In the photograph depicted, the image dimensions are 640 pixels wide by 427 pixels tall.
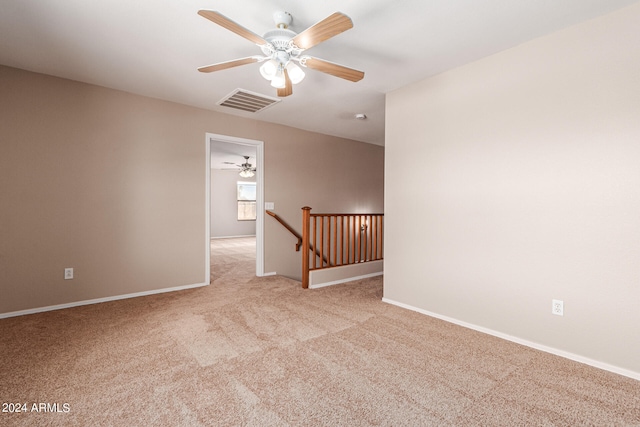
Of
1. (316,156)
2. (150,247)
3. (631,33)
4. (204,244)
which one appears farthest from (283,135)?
(631,33)

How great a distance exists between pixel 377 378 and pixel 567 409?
101 cm

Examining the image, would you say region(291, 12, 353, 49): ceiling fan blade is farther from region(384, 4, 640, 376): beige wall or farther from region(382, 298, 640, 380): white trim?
region(382, 298, 640, 380): white trim

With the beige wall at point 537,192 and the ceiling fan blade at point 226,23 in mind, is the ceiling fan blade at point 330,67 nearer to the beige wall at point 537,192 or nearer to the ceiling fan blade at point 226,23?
the ceiling fan blade at point 226,23

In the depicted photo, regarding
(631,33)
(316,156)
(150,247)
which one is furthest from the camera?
(316,156)

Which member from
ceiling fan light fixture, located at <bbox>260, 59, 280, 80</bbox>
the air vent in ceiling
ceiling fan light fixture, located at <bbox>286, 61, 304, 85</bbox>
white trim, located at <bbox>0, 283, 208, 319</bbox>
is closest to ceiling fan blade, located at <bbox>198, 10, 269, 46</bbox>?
ceiling fan light fixture, located at <bbox>260, 59, 280, 80</bbox>

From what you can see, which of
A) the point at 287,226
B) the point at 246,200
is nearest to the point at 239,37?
the point at 287,226

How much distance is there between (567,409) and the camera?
161 centimetres

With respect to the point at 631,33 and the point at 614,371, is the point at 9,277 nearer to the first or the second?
the point at 614,371

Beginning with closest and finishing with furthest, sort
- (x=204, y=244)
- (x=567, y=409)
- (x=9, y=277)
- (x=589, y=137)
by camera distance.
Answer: (x=567, y=409) → (x=589, y=137) → (x=9, y=277) → (x=204, y=244)

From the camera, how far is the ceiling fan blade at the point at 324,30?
1629 millimetres

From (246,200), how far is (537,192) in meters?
9.90

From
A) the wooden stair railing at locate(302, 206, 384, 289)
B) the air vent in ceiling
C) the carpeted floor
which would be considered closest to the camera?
the carpeted floor

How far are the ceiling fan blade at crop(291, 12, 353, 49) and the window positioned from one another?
30.9 feet

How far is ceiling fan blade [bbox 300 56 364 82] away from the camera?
215cm
